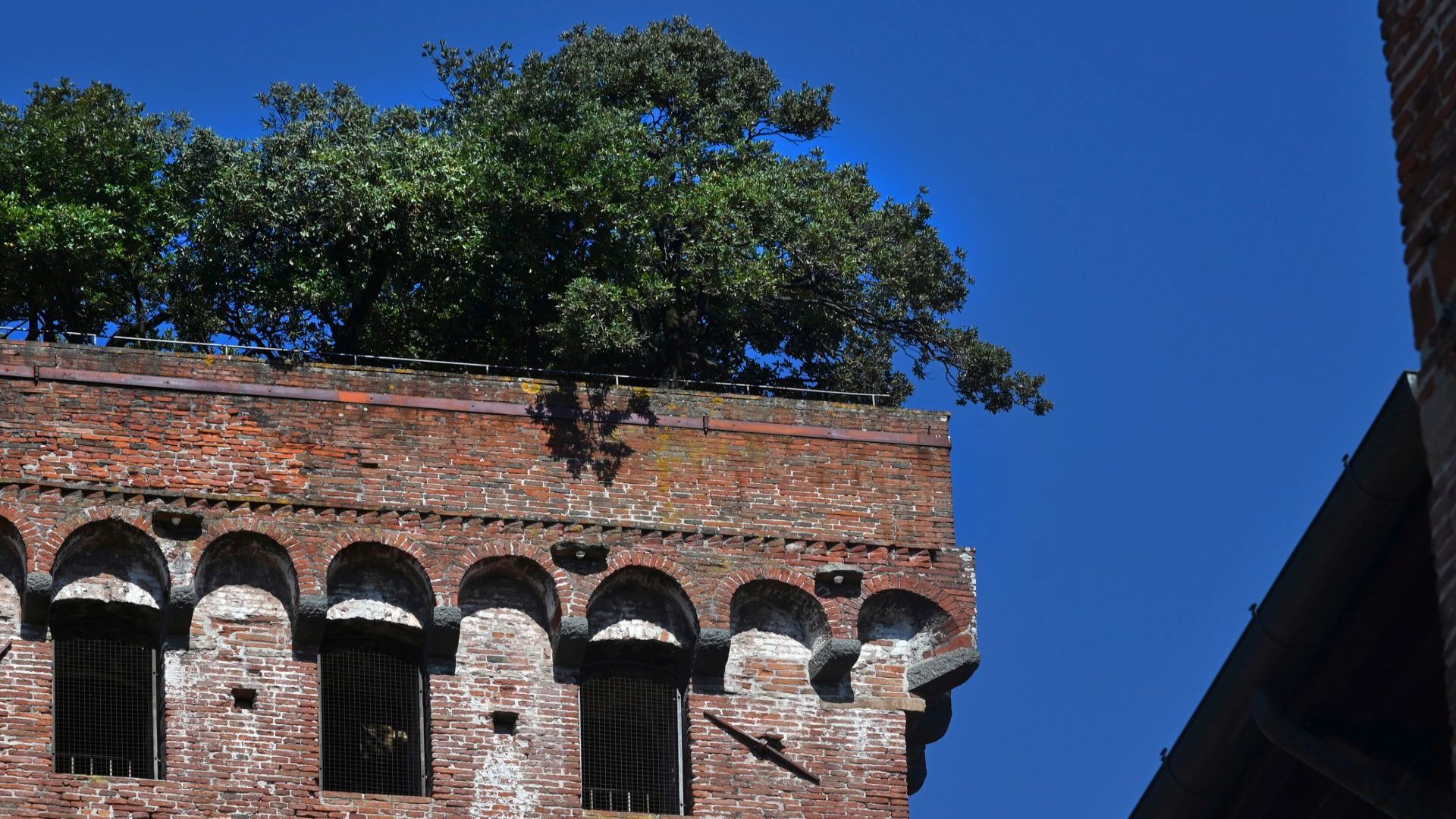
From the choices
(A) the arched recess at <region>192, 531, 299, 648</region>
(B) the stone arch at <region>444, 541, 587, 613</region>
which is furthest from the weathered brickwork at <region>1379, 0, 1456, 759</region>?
(A) the arched recess at <region>192, 531, 299, 648</region>

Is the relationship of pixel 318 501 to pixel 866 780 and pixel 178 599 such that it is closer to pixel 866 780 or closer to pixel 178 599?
pixel 178 599

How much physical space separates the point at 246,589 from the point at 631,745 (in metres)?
4.08

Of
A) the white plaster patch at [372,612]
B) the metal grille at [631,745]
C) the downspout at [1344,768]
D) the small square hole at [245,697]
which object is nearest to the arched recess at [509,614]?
the white plaster patch at [372,612]

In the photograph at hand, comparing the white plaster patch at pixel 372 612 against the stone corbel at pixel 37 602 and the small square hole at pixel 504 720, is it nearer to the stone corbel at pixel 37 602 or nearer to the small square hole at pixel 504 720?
the small square hole at pixel 504 720

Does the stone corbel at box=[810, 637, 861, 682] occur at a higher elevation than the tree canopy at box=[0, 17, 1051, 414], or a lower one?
lower

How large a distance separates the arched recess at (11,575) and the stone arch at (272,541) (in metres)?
1.59

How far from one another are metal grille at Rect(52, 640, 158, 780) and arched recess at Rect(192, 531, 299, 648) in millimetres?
689

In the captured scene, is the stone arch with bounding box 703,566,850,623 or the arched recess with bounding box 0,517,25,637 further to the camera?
the stone arch with bounding box 703,566,850,623

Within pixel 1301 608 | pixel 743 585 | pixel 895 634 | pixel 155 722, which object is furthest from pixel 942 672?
pixel 1301 608

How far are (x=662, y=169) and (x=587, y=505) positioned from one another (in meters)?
4.37

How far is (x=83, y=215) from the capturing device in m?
32.7

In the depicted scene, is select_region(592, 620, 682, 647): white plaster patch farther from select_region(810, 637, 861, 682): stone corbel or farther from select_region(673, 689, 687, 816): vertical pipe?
select_region(810, 637, 861, 682): stone corbel

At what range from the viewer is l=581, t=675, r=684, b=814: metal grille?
29.3m

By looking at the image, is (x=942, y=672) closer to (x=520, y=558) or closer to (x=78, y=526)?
(x=520, y=558)
